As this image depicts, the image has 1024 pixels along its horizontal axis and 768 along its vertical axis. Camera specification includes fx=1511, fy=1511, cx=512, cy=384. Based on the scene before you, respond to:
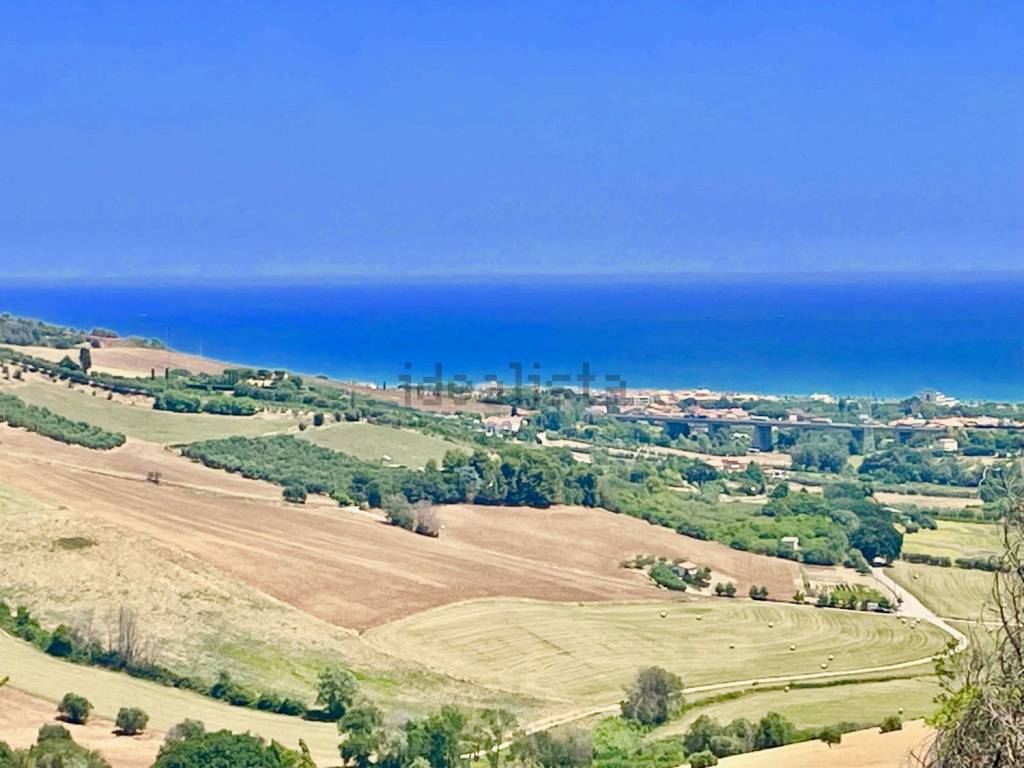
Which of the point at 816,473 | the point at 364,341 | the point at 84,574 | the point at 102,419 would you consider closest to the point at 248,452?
the point at 102,419

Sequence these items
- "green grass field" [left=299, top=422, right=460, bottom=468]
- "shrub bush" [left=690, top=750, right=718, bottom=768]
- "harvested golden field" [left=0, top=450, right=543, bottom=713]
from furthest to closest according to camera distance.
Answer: "green grass field" [left=299, top=422, right=460, bottom=468] → "harvested golden field" [left=0, top=450, right=543, bottom=713] → "shrub bush" [left=690, top=750, right=718, bottom=768]

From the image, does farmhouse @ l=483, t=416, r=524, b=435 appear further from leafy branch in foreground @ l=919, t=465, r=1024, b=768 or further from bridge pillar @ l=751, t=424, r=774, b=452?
leafy branch in foreground @ l=919, t=465, r=1024, b=768

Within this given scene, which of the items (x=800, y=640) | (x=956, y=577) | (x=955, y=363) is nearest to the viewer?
(x=800, y=640)

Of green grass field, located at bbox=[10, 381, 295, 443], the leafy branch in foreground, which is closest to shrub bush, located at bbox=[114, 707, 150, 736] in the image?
the leafy branch in foreground

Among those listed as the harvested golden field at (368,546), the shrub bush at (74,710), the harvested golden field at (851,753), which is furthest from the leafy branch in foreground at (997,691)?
the harvested golden field at (368,546)

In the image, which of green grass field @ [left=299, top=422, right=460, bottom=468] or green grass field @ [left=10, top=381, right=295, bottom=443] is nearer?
green grass field @ [left=299, top=422, right=460, bottom=468]

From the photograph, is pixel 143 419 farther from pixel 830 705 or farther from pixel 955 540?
pixel 830 705

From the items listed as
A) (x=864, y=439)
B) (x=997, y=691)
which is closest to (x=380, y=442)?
(x=864, y=439)

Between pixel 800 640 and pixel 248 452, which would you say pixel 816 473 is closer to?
pixel 248 452
